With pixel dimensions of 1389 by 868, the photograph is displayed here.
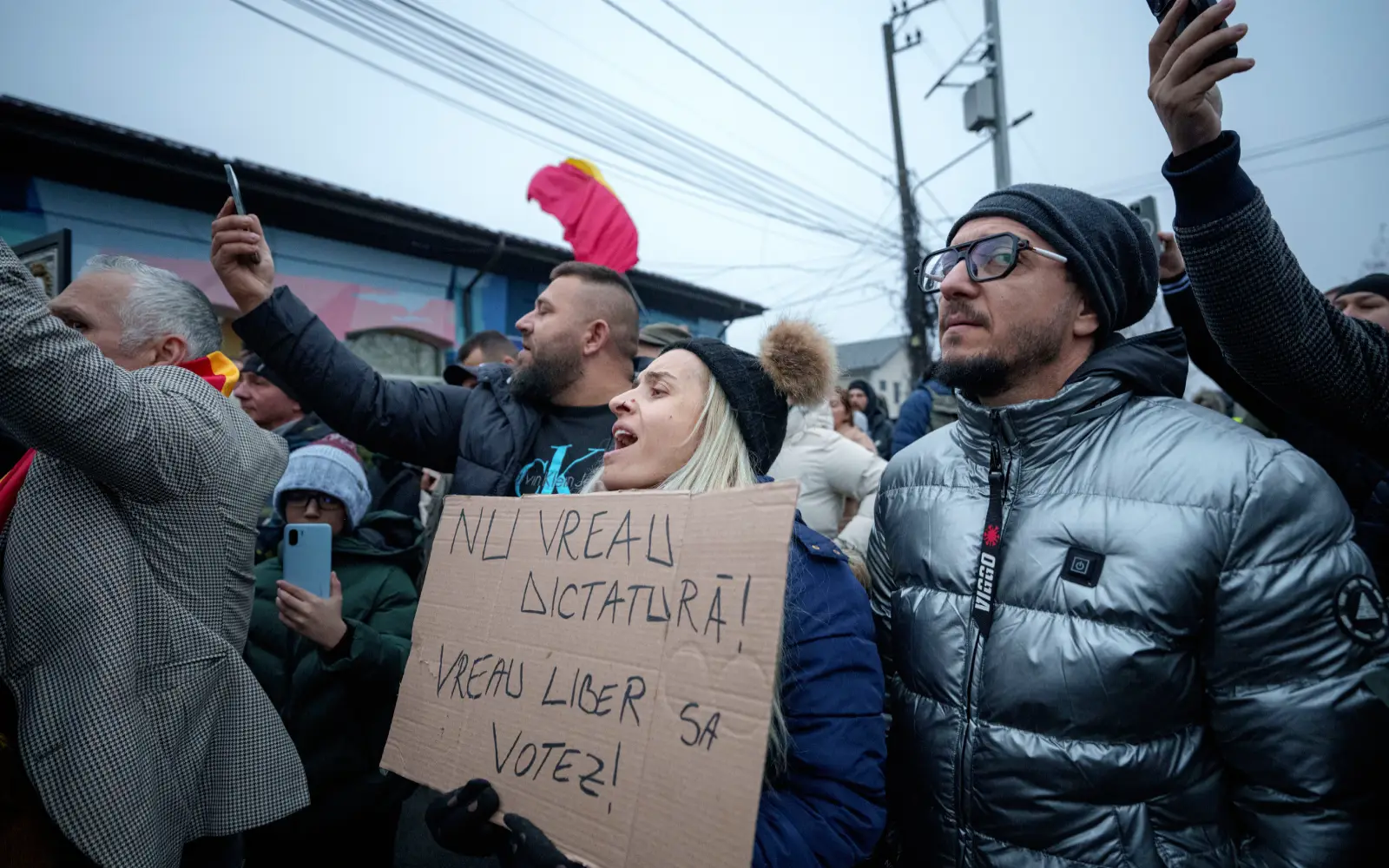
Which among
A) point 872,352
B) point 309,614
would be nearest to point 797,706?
point 309,614

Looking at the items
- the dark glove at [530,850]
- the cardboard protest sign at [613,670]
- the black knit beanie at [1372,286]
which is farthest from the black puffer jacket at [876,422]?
the dark glove at [530,850]

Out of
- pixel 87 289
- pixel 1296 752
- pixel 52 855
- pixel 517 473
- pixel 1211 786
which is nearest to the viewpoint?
pixel 1296 752

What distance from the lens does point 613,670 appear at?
4.06 ft

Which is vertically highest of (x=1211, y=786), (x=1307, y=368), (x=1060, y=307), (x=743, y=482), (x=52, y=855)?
(x=1060, y=307)

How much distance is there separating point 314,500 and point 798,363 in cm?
214

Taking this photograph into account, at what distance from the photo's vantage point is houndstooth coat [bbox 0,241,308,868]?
4.67ft

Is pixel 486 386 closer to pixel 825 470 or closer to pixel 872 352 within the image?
pixel 825 470

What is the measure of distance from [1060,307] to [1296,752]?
0.95 meters

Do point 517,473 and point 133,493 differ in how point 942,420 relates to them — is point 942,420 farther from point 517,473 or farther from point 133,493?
point 133,493

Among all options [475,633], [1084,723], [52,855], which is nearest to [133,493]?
[52,855]

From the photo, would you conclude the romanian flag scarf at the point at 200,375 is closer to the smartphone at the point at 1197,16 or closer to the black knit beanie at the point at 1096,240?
the black knit beanie at the point at 1096,240

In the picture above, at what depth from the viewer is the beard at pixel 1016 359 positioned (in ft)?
4.98

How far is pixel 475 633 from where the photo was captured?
59.5 inches

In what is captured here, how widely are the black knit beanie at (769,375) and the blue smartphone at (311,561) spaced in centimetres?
→ 150
